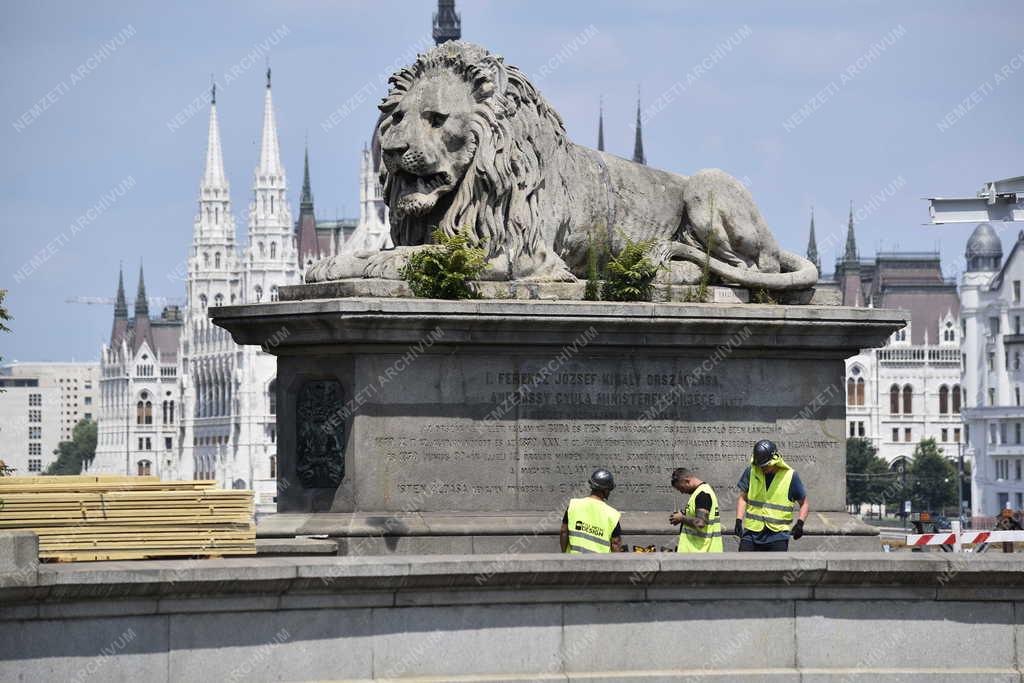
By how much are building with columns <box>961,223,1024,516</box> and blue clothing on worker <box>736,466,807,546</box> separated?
148981mm

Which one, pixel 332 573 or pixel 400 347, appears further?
pixel 400 347

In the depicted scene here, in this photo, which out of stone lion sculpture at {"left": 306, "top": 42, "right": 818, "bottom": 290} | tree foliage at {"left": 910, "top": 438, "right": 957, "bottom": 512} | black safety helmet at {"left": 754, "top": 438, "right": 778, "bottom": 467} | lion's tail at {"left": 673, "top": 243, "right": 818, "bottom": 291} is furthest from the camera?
tree foliage at {"left": 910, "top": 438, "right": 957, "bottom": 512}

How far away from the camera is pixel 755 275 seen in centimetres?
1925

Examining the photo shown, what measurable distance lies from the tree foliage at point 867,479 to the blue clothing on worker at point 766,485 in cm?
15356

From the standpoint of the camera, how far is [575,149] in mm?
19156

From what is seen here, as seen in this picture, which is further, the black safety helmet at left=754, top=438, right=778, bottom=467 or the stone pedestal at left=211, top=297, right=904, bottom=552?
the stone pedestal at left=211, top=297, right=904, bottom=552

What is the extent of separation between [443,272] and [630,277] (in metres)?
1.70

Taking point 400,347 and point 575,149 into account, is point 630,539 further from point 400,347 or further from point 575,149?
point 575,149

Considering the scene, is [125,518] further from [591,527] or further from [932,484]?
[932,484]

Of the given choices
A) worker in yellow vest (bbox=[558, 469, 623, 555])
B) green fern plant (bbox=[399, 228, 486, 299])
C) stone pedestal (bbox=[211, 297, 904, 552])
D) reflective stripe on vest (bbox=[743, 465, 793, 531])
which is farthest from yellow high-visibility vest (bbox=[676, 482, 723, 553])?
green fern plant (bbox=[399, 228, 486, 299])

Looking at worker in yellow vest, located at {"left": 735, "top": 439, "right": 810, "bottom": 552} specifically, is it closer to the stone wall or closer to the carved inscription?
the stone wall

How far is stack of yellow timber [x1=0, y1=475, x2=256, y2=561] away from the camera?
1400 cm

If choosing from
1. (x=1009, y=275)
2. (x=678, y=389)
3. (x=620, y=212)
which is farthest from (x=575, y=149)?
(x=1009, y=275)

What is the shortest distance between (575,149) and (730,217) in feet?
4.94
